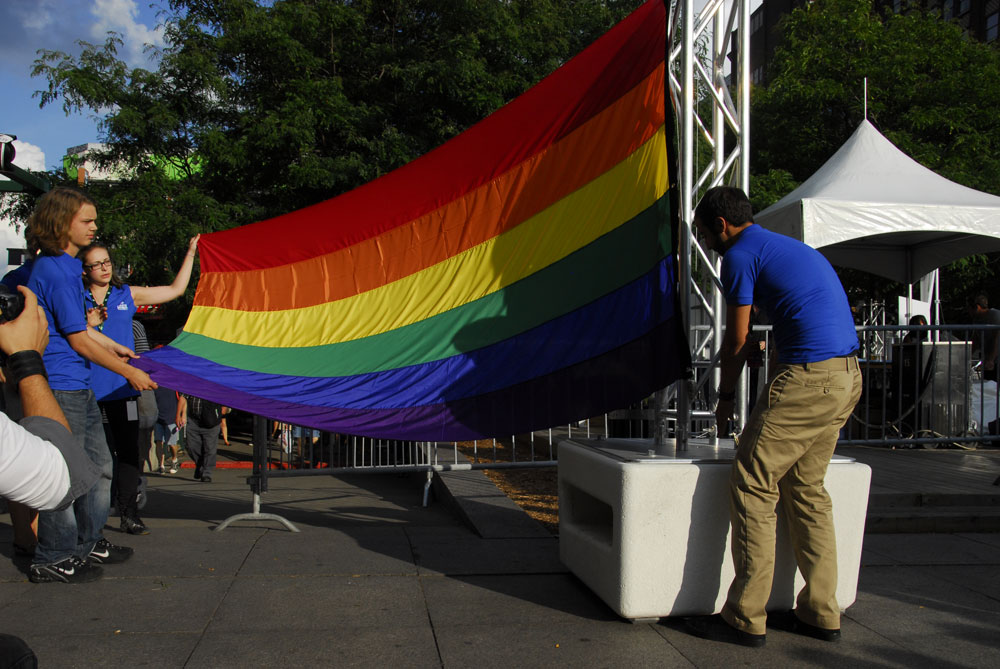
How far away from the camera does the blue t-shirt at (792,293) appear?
12.2ft

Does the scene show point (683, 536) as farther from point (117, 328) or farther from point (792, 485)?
point (117, 328)

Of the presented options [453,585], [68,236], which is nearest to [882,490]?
[453,585]

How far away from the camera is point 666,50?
177 inches

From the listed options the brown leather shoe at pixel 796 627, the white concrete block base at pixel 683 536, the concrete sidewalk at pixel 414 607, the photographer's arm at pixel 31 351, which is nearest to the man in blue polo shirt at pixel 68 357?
the concrete sidewalk at pixel 414 607

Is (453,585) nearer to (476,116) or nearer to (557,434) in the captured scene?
(557,434)

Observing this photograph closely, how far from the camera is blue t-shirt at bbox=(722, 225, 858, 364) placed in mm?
3719

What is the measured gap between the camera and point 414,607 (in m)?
4.21

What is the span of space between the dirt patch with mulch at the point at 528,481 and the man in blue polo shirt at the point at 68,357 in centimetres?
305

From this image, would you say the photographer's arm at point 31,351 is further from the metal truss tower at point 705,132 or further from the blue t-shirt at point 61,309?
the metal truss tower at point 705,132

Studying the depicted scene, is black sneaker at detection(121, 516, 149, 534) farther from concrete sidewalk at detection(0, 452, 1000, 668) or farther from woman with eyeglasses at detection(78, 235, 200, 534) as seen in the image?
concrete sidewalk at detection(0, 452, 1000, 668)

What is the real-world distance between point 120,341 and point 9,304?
2629 mm

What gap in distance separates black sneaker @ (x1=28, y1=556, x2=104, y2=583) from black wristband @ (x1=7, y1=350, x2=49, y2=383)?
1.69 m

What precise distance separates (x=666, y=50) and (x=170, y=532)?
4.65 m

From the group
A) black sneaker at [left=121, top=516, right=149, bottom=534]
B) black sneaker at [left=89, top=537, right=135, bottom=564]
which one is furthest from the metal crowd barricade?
black sneaker at [left=89, top=537, right=135, bottom=564]
